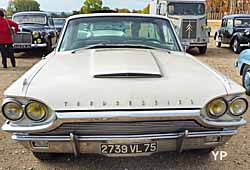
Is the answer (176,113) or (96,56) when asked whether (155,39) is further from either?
(176,113)

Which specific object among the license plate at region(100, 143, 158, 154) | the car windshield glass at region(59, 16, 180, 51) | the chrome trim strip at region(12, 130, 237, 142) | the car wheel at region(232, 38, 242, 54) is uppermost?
the car windshield glass at region(59, 16, 180, 51)

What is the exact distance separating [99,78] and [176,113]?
79 cm

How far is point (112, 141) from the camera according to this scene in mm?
2789

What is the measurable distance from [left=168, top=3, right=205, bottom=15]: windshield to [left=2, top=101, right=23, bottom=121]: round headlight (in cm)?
1267

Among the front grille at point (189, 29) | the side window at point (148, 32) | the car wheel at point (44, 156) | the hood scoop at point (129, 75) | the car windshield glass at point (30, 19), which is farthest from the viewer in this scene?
the front grille at point (189, 29)

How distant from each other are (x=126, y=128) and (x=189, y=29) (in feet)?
40.7

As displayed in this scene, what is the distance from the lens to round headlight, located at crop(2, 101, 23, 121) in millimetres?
2812

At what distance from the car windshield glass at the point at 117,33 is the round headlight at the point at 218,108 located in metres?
1.53

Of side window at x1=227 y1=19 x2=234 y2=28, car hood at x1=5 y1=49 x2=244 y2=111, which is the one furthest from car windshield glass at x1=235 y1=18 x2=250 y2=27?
car hood at x1=5 y1=49 x2=244 y2=111

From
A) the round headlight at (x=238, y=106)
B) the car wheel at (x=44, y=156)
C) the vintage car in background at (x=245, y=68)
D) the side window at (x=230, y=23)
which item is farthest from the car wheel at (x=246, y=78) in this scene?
the side window at (x=230, y=23)

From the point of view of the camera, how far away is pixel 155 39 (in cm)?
436

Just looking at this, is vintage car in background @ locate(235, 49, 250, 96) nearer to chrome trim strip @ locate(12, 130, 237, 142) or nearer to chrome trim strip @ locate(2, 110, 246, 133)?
chrome trim strip @ locate(12, 130, 237, 142)

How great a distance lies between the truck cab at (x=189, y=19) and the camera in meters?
14.5

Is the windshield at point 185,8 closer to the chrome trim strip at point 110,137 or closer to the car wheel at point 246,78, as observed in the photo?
the car wheel at point 246,78
